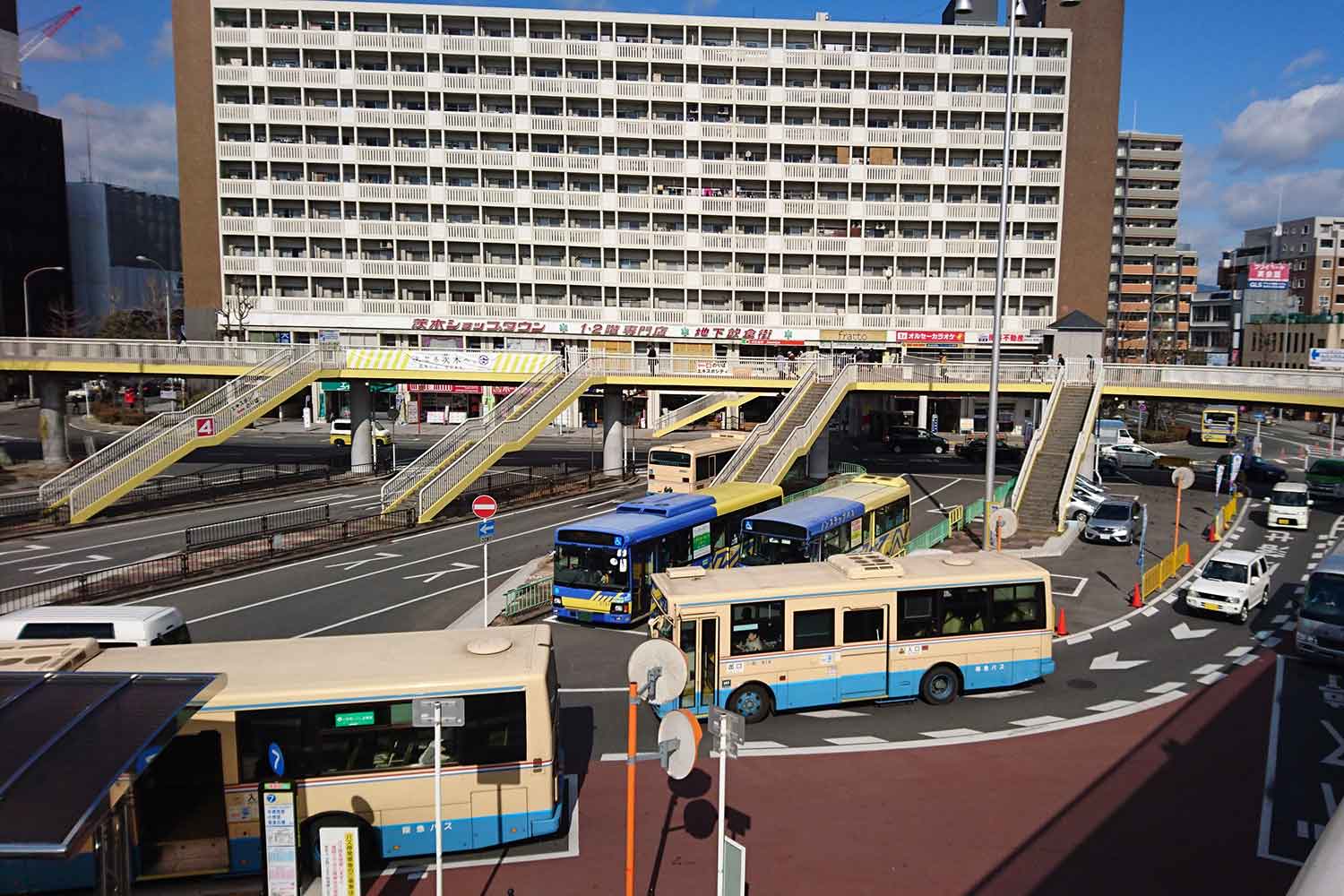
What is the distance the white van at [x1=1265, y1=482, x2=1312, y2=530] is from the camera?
35.4 m

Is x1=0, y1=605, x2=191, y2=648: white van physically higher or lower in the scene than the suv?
higher

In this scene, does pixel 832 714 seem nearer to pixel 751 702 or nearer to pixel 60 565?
pixel 751 702

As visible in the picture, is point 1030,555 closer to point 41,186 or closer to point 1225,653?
point 1225,653

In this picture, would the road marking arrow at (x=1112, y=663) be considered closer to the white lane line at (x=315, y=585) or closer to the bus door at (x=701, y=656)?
the bus door at (x=701, y=656)

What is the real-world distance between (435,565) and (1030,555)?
19938 mm

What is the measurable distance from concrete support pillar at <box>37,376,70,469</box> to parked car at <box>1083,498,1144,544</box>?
48331 mm

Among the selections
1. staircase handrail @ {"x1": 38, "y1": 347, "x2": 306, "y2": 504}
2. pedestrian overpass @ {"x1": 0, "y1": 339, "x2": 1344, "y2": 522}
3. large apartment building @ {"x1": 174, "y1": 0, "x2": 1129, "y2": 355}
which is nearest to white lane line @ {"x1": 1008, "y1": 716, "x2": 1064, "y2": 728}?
pedestrian overpass @ {"x1": 0, "y1": 339, "x2": 1344, "y2": 522}

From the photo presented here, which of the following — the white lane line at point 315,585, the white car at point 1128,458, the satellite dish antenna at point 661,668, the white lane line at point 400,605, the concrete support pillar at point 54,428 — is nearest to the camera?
the satellite dish antenna at point 661,668

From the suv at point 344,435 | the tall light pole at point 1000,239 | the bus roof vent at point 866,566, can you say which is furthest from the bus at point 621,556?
the suv at point 344,435

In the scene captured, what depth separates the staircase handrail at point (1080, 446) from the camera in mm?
33906

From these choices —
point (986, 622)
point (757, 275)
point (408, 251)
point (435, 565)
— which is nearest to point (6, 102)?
point (408, 251)

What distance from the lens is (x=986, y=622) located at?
17.3 meters

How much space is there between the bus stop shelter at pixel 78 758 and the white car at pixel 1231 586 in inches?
899

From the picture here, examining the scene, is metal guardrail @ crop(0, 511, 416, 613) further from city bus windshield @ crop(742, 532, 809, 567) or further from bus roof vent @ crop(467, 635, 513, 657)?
bus roof vent @ crop(467, 635, 513, 657)
